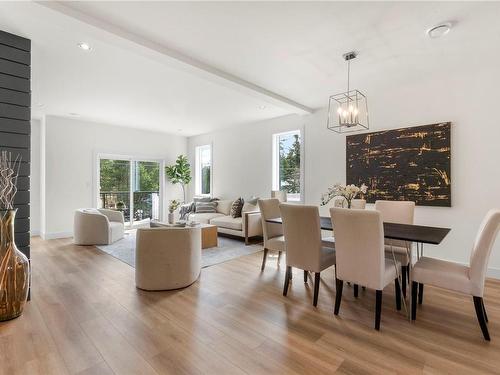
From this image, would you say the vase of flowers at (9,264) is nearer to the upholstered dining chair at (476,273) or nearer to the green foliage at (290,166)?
the upholstered dining chair at (476,273)

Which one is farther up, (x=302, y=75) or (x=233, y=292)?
(x=302, y=75)

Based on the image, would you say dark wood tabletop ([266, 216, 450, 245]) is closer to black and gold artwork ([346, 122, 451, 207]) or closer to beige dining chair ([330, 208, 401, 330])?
beige dining chair ([330, 208, 401, 330])

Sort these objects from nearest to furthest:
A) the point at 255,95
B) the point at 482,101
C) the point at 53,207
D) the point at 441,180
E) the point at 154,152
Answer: the point at 482,101 < the point at 441,180 < the point at 255,95 < the point at 53,207 < the point at 154,152

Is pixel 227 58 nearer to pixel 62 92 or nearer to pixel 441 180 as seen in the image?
pixel 62 92

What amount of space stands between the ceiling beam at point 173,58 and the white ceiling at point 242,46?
1cm

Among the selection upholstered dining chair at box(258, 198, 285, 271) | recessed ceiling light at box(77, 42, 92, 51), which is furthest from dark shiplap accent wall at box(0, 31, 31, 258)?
upholstered dining chair at box(258, 198, 285, 271)

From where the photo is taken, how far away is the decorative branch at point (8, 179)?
2346mm

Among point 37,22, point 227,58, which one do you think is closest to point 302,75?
point 227,58

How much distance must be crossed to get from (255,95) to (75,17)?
2.41 m

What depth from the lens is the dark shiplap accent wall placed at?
8.30ft

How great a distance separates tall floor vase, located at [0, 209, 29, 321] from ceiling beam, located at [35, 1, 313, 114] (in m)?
1.80

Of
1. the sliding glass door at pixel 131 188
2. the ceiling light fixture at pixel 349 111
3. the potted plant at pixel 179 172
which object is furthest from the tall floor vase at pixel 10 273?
the potted plant at pixel 179 172

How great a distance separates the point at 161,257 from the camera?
2.93 m

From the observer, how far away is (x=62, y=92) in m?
4.21
